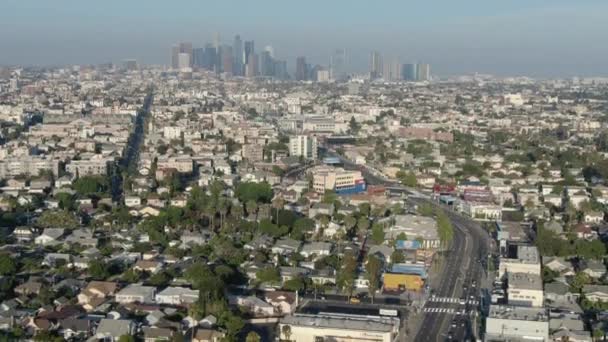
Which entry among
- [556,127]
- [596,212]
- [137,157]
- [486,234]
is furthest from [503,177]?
[556,127]

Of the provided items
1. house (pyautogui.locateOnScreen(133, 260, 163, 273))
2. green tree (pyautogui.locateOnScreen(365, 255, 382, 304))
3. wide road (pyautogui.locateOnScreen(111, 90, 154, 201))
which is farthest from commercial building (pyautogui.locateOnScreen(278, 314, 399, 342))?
wide road (pyautogui.locateOnScreen(111, 90, 154, 201))

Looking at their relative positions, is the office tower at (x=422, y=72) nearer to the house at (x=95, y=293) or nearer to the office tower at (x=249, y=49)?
the office tower at (x=249, y=49)

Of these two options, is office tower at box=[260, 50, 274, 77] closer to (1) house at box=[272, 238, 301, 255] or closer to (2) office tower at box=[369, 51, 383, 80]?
(2) office tower at box=[369, 51, 383, 80]

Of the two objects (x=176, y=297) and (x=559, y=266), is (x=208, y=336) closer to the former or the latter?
(x=176, y=297)

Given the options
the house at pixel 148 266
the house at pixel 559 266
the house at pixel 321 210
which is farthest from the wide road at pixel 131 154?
the house at pixel 559 266

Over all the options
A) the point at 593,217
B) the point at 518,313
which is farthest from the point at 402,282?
the point at 593,217

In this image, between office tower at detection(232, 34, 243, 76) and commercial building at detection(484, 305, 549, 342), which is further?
office tower at detection(232, 34, 243, 76)
